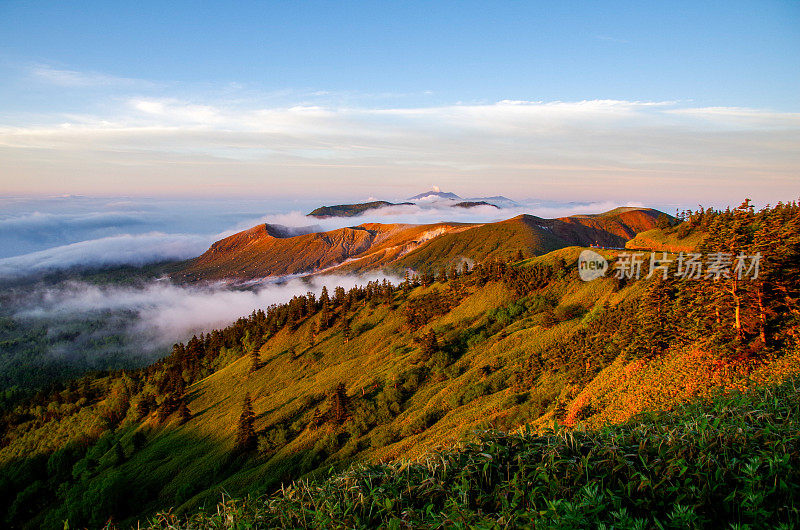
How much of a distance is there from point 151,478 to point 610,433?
10177cm

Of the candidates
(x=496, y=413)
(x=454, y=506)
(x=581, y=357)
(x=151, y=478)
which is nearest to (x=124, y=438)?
(x=151, y=478)

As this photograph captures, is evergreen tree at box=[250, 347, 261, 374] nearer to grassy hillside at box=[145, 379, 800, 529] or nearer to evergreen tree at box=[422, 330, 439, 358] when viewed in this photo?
evergreen tree at box=[422, 330, 439, 358]

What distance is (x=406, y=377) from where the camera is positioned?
87188 millimetres

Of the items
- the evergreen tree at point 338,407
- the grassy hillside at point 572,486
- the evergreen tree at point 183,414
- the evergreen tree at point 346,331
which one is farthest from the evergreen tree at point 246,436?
the grassy hillside at point 572,486

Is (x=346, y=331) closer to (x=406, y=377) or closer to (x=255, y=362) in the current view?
(x=255, y=362)

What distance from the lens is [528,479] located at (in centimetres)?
1047

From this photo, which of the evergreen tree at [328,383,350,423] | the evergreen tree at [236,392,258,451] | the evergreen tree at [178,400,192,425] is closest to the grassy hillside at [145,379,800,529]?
the evergreen tree at [328,383,350,423]

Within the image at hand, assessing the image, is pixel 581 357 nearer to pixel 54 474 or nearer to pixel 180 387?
pixel 180 387

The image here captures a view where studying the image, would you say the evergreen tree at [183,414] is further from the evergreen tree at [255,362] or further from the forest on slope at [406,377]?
the evergreen tree at [255,362]

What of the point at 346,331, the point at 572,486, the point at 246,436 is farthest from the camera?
the point at 346,331

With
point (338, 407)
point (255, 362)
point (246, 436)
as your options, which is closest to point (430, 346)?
point (338, 407)

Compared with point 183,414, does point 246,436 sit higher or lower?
higher

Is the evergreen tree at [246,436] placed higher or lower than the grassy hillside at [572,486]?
lower

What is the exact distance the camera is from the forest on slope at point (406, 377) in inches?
1191
